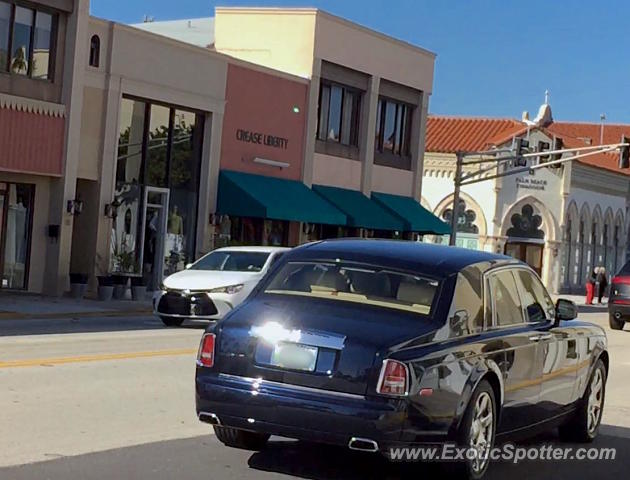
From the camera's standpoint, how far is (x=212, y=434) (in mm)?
9133

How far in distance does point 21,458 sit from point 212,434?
191 cm

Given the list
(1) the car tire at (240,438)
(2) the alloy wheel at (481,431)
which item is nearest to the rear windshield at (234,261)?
(1) the car tire at (240,438)

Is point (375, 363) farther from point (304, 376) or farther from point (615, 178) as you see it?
point (615, 178)

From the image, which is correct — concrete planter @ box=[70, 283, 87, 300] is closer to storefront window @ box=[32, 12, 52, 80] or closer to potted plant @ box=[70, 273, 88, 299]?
potted plant @ box=[70, 273, 88, 299]

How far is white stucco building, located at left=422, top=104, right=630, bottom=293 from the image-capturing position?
181 ft

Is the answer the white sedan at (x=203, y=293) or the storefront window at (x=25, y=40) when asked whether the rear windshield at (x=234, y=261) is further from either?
the storefront window at (x=25, y=40)

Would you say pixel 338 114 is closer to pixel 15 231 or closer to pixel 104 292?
pixel 104 292

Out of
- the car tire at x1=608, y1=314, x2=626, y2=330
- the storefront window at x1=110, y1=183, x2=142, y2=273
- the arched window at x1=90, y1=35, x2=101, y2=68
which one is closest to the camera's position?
the arched window at x1=90, y1=35, x2=101, y2=68

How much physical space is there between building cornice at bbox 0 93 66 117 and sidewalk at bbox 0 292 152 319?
4.22m

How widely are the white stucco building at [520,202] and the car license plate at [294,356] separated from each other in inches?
1869

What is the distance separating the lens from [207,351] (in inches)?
302

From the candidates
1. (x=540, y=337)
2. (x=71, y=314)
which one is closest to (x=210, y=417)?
(x=540, y=337)

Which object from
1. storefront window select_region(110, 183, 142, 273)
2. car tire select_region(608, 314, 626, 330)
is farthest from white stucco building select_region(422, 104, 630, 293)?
storefront window select_region(110, 183, 142, 273)

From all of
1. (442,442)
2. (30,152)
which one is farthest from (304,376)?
(30,152)
